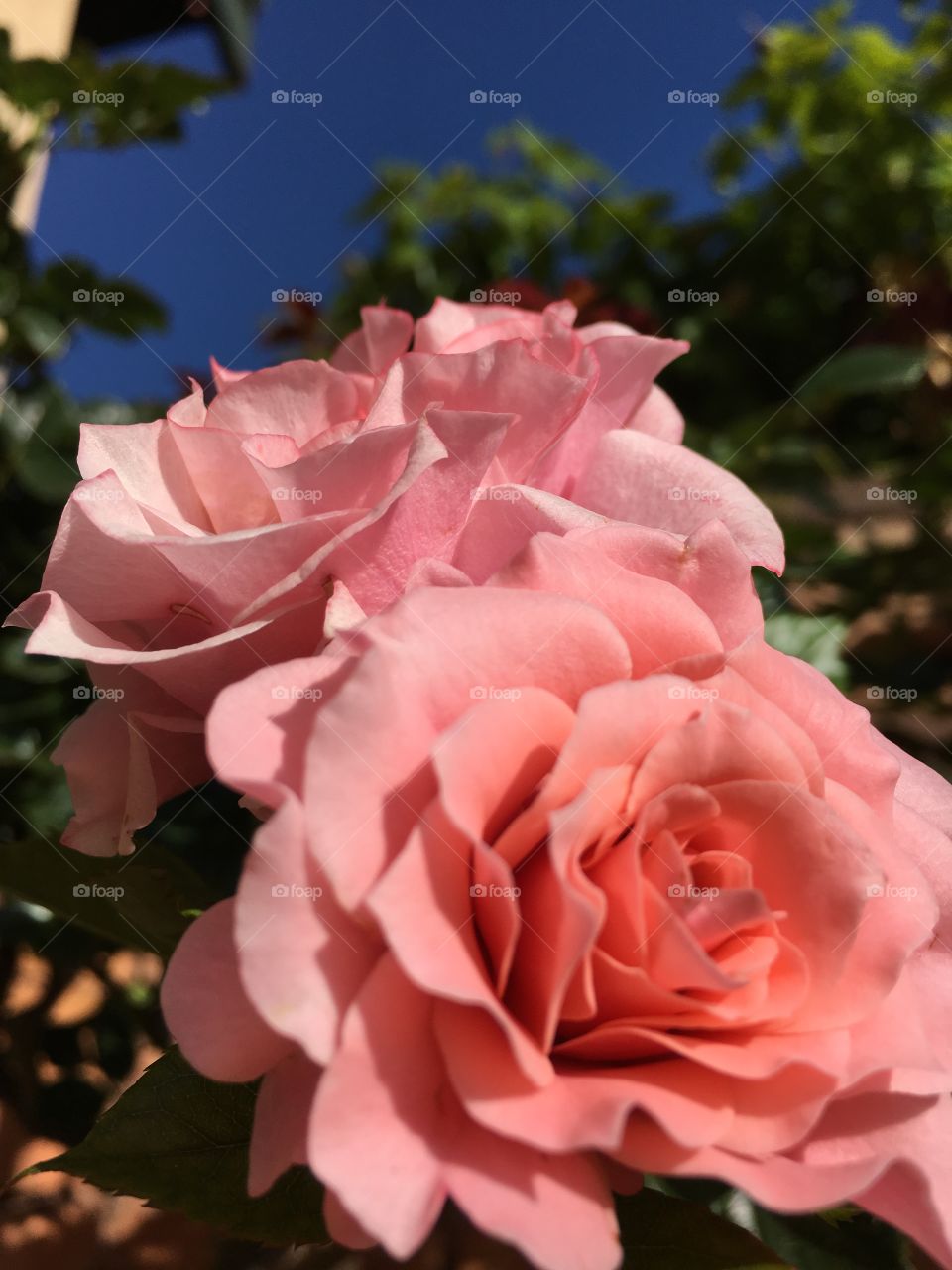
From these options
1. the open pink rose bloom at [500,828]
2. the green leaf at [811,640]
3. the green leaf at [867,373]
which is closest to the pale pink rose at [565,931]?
the open pink rose bloom at [500,828]

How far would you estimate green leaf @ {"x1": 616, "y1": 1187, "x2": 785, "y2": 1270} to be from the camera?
1.23 feet

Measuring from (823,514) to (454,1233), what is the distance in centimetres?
84

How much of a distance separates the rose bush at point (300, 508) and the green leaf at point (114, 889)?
93 mm

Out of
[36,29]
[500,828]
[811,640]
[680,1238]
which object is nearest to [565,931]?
[500,828]

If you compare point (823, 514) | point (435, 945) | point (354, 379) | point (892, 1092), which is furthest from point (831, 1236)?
point (823, 514)

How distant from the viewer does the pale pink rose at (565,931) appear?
0.91ft

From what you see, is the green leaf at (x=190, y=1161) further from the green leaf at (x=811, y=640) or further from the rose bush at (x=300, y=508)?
the green leaf at (x=811, y=640)

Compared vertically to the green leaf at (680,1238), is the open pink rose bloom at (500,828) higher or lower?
higher

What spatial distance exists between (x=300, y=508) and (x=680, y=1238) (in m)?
0.33

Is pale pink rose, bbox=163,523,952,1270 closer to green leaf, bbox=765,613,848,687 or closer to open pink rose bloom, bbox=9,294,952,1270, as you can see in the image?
open pink rose bloom, bbox=9,294,952,1270

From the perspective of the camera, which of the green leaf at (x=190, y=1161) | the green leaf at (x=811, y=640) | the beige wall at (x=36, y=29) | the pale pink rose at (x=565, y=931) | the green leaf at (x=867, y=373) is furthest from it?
the beige wall at (x=36, y=29)

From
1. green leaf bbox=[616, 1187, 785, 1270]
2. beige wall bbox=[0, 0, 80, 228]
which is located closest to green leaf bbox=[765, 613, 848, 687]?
green leaf bbox=[616, 1187, 785, 1270]

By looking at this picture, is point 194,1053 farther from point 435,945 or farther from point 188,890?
point 188,890

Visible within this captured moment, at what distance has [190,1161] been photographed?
0.42m
